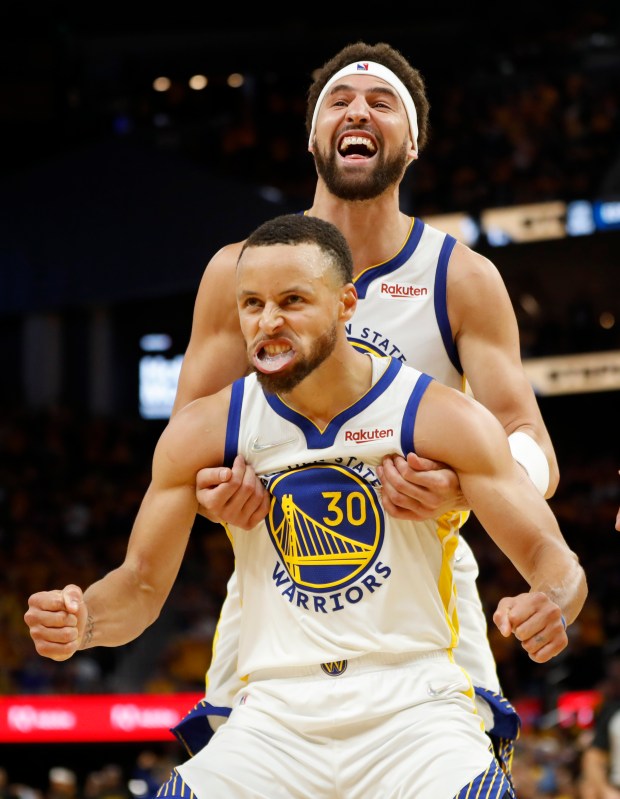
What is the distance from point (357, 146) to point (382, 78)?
0.32 meters

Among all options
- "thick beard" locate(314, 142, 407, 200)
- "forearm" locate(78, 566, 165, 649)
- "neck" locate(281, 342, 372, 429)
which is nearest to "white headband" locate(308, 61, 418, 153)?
"thick beard" locate(314, 142, 407, 200)

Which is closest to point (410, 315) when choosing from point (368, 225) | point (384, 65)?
point (368, 225)

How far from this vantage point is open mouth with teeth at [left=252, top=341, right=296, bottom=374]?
11.8 feet

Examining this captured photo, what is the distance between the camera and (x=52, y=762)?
15648 mm

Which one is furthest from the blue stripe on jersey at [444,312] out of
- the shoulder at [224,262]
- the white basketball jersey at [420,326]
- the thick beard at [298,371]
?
the thick beard at [298,371]

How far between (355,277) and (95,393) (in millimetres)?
18381

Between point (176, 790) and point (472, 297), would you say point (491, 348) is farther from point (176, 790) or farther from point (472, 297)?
point (176, 790)

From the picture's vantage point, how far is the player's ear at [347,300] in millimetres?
3797

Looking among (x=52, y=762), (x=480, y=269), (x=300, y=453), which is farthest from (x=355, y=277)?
(x=52, y=762)

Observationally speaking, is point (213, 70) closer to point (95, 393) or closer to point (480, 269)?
point (95, 393)

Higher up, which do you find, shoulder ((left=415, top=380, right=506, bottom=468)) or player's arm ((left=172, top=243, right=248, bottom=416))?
player's arm ((left=172, top=243, right=248, bottom=416))

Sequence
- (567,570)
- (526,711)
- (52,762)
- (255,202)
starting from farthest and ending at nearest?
(255,202), (52,762), (526,711), (567,570)

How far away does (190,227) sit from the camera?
19828 millimetres

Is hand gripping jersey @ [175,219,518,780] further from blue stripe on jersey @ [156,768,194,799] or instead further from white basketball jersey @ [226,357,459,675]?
blue stripe on jersey @ [156,768,194,799]
